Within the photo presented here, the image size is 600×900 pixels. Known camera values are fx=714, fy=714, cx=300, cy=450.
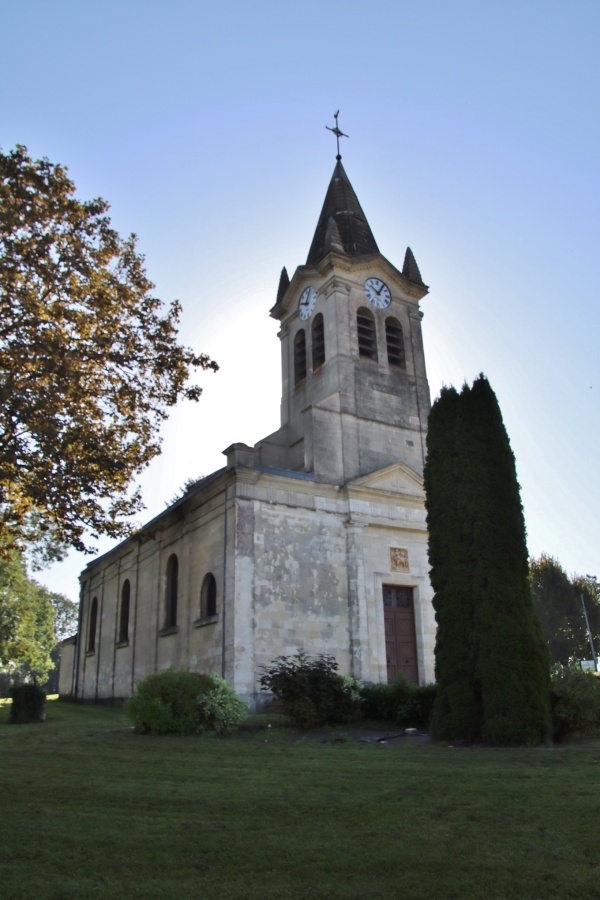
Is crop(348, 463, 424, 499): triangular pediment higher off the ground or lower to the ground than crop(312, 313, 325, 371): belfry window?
lower

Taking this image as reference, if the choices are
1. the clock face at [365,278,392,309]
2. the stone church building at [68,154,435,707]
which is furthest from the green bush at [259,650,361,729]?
the clock face at [365,278,392,309]

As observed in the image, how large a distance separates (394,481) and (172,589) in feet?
29.4

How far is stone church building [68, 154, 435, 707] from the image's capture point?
21.0 metres

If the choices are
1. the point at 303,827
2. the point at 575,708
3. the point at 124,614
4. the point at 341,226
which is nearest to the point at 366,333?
the point at 341,226

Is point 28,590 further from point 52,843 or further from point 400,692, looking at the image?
point 52,843

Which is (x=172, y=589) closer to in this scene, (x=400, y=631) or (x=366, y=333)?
(x=400, y=631)

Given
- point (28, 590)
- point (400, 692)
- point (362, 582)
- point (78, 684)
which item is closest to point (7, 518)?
point (400, 692)

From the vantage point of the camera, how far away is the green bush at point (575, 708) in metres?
12.0

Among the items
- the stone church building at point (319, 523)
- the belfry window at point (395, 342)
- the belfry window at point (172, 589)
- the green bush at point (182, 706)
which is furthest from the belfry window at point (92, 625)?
the green bush at point (182, 706)

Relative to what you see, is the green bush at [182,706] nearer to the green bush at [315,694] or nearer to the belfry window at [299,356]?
the green bush at [315,694]

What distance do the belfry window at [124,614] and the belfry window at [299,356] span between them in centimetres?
1177

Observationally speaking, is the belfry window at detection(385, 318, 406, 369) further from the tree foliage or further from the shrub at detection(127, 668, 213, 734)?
the tree foliage

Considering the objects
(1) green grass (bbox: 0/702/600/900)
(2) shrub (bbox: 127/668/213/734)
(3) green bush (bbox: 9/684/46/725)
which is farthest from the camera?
(3) green bush (bbox: 9/684/46/725)

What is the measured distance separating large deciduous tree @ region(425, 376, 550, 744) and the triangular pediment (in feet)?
29.7
